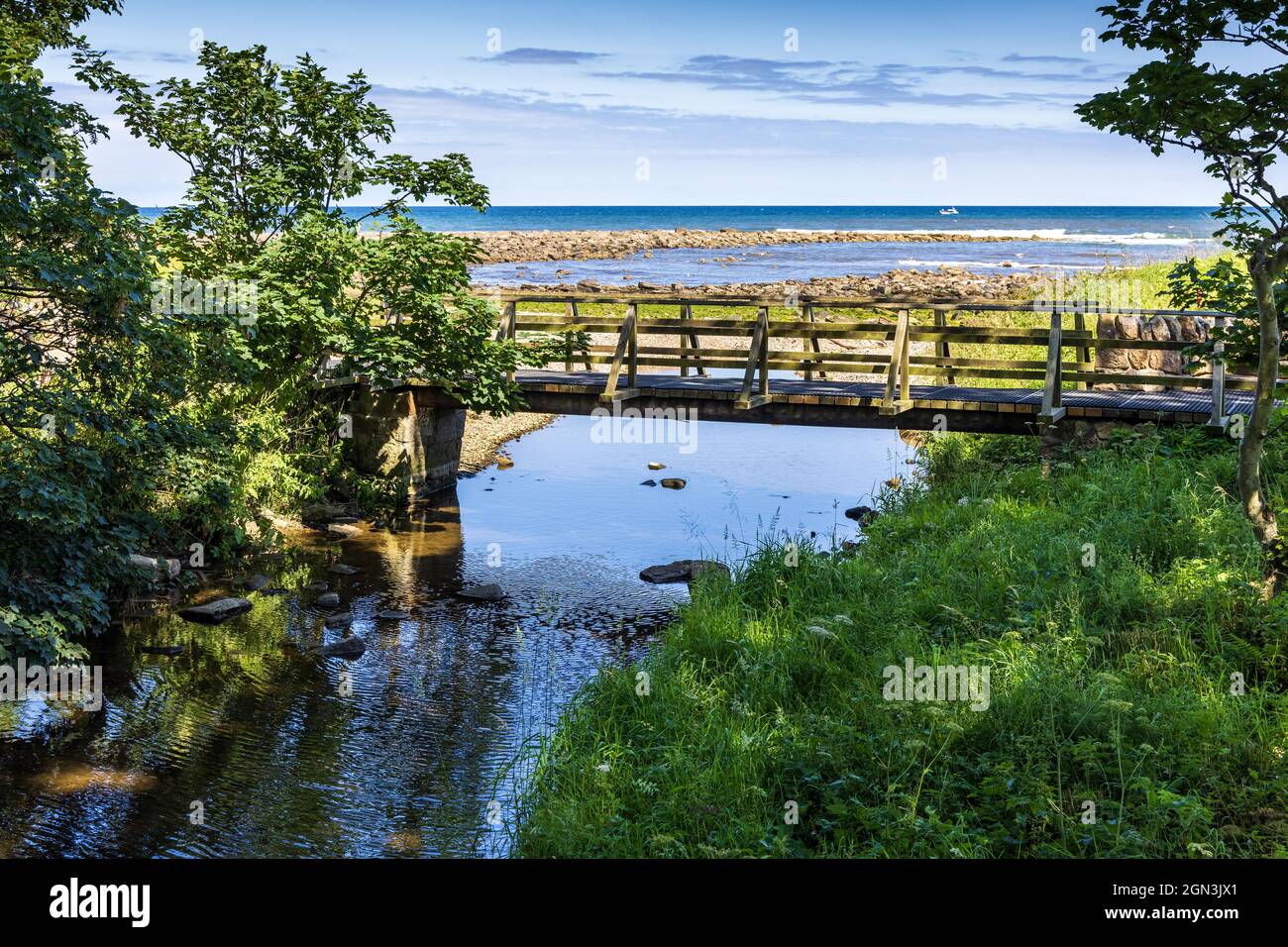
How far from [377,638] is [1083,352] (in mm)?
11529

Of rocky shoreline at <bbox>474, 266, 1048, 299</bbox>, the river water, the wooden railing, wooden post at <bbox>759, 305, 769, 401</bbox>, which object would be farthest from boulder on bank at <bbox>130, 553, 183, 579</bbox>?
rocky shoreline at <bbox>474, 266, 1048, 299</bbox>

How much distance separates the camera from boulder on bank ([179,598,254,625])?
13172mm

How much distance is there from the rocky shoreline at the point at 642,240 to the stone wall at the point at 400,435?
6060 centimetres

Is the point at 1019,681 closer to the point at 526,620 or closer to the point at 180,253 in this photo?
the point at 526,620

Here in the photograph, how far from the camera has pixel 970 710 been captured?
25.7ft

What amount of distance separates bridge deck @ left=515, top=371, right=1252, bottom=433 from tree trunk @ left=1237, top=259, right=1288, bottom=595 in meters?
5.15

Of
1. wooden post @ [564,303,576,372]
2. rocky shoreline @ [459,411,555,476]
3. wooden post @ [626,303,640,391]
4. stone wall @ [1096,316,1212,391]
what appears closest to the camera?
wooden post @ [626,303,640,391]

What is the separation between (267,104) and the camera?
677 inches

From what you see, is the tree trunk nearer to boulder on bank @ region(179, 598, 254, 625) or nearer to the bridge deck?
the bridge deck

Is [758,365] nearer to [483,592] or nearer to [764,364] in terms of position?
[764,364]

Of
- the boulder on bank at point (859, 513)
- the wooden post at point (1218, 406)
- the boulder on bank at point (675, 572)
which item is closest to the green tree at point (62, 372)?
the boulder on bank at point (675, 572)

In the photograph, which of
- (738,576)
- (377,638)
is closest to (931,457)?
(738,576)

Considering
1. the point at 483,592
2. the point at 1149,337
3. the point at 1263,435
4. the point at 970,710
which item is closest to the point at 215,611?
the point at 483,592

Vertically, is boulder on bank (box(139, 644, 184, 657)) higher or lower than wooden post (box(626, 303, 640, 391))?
lower
